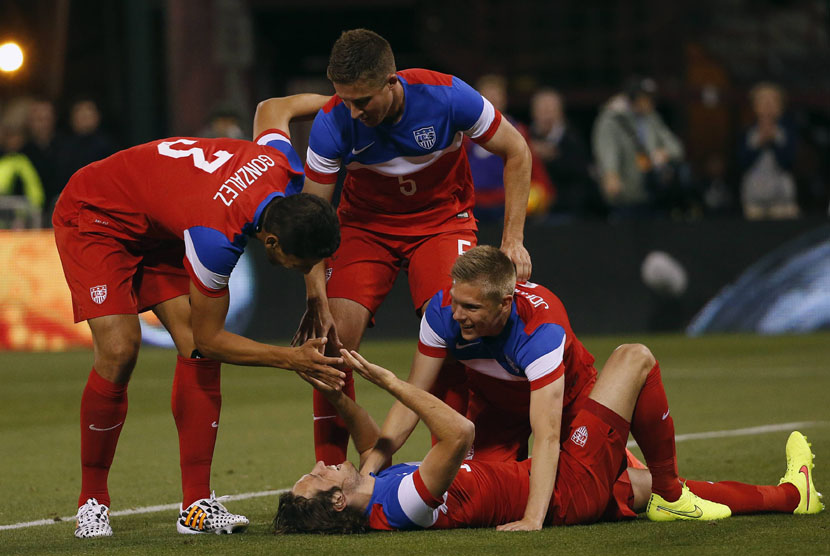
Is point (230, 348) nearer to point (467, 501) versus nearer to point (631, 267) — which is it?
point (467, 501)

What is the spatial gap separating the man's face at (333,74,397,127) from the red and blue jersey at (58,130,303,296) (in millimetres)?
358

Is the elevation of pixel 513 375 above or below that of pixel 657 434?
above

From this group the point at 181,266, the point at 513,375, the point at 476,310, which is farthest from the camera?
the point at 181,266

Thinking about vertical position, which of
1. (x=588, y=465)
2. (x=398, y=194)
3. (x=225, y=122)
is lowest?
(x=588, y=465)

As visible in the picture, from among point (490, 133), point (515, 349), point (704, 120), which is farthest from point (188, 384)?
point (704, 120)

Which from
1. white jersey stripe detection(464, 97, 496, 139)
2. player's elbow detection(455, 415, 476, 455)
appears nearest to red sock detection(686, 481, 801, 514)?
player's elbow detection(455, 415, 476, 455)

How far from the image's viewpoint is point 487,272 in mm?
5051

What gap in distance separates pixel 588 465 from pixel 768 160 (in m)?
9.08

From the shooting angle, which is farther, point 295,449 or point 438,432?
point 295,449

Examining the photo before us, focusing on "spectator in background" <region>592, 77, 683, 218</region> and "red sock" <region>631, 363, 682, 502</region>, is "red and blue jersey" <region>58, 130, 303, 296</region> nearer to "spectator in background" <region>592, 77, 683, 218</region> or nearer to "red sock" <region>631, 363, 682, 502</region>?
"red sock" <region>631, 363, 682, 502</region>

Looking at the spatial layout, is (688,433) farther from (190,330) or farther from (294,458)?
(190,330)

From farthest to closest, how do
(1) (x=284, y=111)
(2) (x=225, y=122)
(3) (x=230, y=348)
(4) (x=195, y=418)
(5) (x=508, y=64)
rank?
(5) (x=508, y=64), (2) (x=225, y=122), (1) (x=284, y=111), (4) (x=195, y=418), (3) (x=230, y=348)

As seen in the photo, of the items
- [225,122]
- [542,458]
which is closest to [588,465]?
[542,458]

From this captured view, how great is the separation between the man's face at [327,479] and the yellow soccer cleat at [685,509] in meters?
1.26
